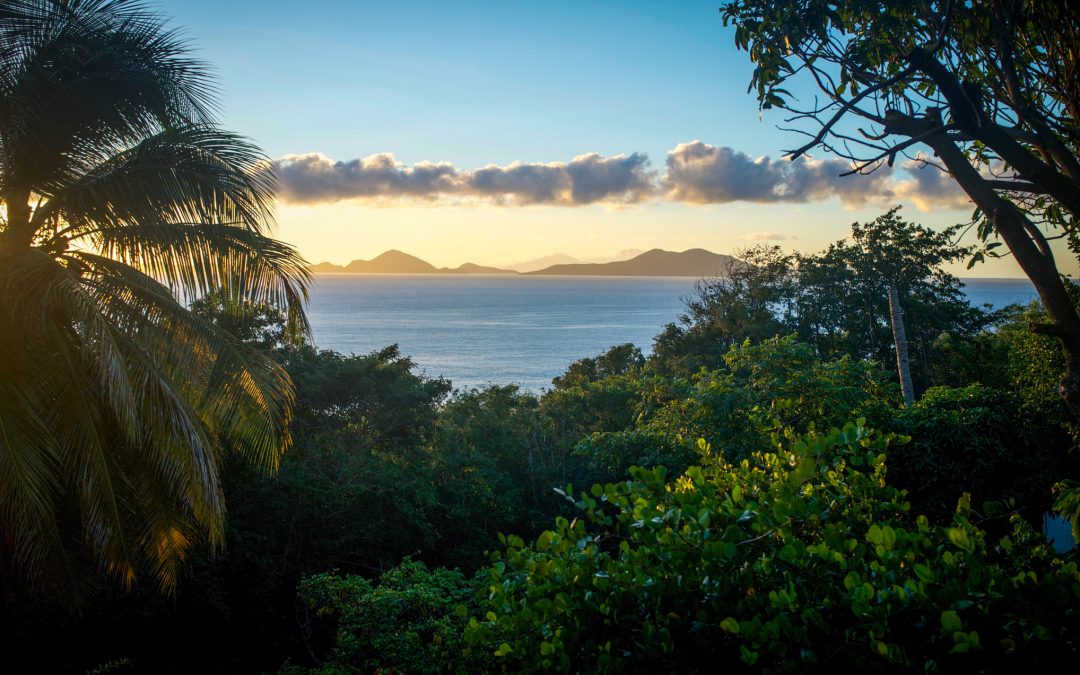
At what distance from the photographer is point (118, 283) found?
5.63 m

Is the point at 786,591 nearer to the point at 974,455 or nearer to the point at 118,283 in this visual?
the point at 118,283

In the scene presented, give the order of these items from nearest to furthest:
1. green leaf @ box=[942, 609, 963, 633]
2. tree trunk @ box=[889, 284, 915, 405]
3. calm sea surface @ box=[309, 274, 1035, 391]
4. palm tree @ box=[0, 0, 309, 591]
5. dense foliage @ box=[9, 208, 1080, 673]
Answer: green leaf @ box=[942, 609, 963, 633], dense foliage @ box=[9, 208, 1080, 673], palm tree @ box=[0, 0, 309, 591], tree trunk @ box=[889, 284, 915, 405], calm sea surface @ box=[309, 274, 1035, 391]

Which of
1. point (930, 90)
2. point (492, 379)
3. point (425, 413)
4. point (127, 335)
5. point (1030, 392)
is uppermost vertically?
point (930, 90)

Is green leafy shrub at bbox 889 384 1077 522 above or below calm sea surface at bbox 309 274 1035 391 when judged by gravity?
above

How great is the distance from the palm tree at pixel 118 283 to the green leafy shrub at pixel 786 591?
153 inches

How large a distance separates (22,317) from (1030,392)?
1437 centimetres

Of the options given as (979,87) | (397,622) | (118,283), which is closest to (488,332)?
(397,622)

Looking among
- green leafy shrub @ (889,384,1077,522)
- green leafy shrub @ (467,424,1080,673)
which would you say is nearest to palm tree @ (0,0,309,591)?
green leafy shrub @ (467,424,1080,673)

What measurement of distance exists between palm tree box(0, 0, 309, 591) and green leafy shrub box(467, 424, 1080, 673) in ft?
12.8

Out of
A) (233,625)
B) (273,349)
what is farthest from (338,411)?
(233,625)

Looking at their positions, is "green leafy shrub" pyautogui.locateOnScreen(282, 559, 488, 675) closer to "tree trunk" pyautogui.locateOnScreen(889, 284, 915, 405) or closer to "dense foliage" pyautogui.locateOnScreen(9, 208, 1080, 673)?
"dense foliage" pyautogui.locateOnScreen(9, 208, 1080, 673)

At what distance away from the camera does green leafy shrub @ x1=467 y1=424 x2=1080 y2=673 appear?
1.92 metres

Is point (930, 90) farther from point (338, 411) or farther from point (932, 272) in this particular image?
point (932, 272)

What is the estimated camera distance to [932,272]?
86.1 feet
